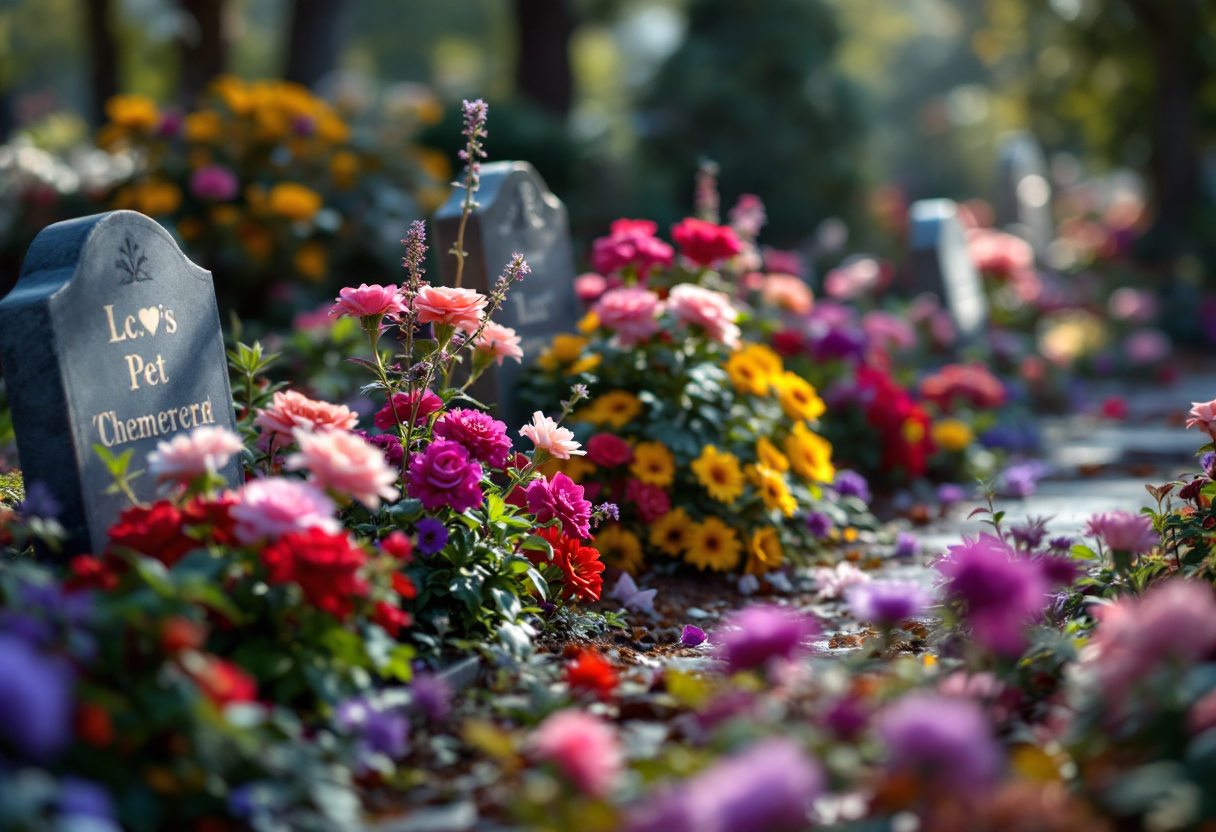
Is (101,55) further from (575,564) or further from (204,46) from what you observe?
(575,564)

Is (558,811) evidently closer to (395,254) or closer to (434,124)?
(395,254)

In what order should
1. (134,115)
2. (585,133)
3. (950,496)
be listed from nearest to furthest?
(950,496) → (134,115) → (585,133)

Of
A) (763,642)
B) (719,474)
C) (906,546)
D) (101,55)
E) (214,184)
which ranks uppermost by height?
(101,55)

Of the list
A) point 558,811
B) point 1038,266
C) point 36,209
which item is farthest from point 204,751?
point 1038,266

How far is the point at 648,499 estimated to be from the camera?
3.82 meters

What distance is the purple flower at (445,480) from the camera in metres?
2.56

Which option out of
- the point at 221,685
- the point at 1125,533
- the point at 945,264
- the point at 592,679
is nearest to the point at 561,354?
the point at 592,679

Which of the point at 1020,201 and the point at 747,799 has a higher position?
the point at 1020,201

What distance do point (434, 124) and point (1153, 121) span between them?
918cm

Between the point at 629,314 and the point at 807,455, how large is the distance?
3.23 ft

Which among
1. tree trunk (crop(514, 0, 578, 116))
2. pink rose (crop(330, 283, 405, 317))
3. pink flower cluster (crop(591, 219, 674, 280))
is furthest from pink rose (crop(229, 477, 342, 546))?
tree trunk (crop(514, 0, 578, 116))

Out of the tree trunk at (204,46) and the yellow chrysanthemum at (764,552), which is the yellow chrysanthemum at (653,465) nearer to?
the yellow chrysanthemum at (764,552)

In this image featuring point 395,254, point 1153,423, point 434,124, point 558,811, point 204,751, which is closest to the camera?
point 558,811

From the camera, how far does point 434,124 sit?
1037 cm
